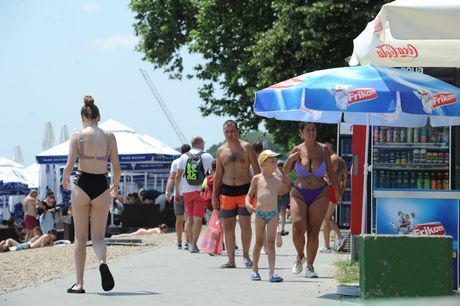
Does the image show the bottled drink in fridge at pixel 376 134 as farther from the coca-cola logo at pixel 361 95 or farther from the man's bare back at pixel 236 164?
the coca-cola logo at pixel 361 95

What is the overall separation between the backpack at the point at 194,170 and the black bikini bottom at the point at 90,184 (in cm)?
611

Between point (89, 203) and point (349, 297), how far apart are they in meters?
2.75

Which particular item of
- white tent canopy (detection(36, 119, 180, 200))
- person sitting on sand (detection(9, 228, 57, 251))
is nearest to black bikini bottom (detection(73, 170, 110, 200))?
person sitting on sand (detection(9, 228, 57, 251))

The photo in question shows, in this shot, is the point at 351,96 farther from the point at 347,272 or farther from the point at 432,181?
the point at 432,181

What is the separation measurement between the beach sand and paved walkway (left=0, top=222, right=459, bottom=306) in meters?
0.32

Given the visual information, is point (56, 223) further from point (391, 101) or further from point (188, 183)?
point (391, 101)

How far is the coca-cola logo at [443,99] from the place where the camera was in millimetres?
9320

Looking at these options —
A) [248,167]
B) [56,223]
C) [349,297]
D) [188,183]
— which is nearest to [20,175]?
[56,223]

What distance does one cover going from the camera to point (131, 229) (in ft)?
82.5

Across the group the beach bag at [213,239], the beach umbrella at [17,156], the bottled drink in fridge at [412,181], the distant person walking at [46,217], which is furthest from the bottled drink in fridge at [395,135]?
the beach umbrella at [17,156]

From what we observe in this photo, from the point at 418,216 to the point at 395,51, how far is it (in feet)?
5.51

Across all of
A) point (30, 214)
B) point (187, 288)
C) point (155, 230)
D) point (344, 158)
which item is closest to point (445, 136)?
point (187, 288)

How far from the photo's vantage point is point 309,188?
36.9ft

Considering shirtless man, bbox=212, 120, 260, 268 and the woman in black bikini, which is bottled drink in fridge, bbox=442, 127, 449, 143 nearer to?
shirtless man, bbox=212, 120, 260, 268
